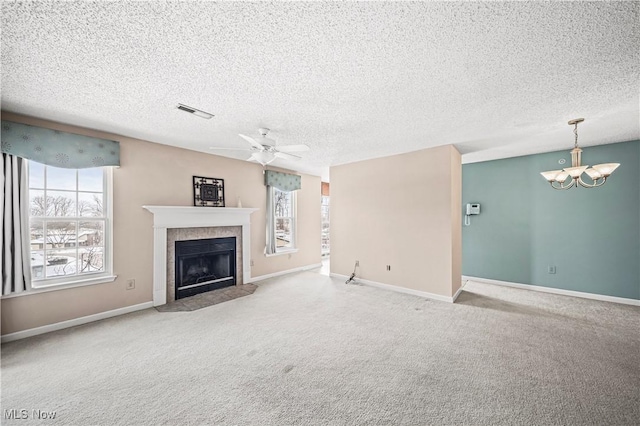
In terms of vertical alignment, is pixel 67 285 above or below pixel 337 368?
above

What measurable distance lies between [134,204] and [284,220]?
310cm

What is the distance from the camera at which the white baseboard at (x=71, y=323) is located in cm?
283

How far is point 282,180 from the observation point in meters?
5.75

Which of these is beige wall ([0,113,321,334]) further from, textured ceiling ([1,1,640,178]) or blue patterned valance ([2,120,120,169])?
textured ceiling ([1,1,640,178])

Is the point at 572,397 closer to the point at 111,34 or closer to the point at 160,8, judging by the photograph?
the point at 160,8

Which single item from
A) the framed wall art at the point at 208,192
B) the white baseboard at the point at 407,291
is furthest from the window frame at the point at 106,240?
the white baseboard at the point at 407,291

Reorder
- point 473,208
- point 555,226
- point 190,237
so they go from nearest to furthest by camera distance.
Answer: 1. point 190,237
2. point 555,226
3. point 473,208

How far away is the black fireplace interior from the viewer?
4.27 meters

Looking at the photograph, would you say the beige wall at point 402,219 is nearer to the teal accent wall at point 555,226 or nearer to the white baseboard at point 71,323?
the teal accent wall at point 555,226

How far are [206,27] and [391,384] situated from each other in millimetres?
2910

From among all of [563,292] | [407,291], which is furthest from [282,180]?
[563,292]

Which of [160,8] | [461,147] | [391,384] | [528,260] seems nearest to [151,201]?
[160,8]

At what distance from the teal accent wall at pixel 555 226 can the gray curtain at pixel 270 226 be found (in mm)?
4204

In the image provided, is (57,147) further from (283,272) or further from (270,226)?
(283,272)
